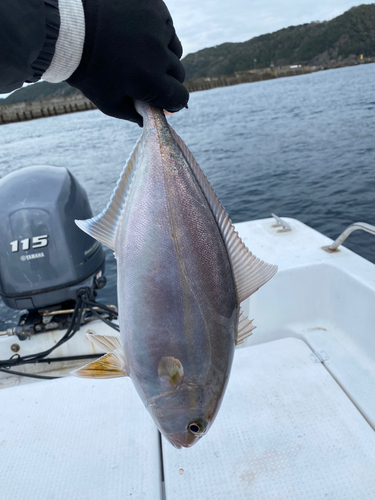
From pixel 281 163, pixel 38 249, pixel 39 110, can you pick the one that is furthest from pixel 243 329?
pixel 39 110

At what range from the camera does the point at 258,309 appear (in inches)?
122

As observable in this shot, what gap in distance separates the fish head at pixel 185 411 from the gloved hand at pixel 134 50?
102 centimetres

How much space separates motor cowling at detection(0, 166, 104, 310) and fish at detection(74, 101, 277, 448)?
184 cm

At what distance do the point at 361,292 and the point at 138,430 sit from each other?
5.93 ft

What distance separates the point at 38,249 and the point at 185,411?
2.23 m

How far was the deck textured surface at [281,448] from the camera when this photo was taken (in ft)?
5.24

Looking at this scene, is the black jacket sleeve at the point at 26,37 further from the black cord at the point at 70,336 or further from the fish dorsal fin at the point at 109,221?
the black cord at the point at 70,336

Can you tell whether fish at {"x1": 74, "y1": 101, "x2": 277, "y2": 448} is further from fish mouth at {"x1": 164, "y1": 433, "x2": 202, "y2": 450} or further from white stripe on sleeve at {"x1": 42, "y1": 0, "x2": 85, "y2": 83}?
white stripe on sleeve at {"x1": 42, "y1": 0, "x2": 85, "y2": 83}

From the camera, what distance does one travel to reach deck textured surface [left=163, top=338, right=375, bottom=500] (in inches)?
62.8

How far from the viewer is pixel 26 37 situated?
4.02ft

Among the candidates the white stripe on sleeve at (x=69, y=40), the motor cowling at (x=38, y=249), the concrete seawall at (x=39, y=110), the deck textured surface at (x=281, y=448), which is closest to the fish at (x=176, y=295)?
the white stripe on sleeve at (x=69, y=40)

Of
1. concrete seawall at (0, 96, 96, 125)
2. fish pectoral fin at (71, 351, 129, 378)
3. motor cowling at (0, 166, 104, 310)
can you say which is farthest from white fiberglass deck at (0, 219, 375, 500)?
concrete seawall at (0, 96, 96, 125)

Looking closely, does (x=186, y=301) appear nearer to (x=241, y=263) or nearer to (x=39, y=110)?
(x=241, y=263)

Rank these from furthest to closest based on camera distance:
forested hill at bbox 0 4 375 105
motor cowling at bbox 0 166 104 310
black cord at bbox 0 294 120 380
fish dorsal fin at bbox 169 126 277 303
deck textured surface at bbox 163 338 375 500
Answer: forested hill at bbox 0 4 375 105 → motor cowling at bbox 0 166 104 310 → black cord at bbox 0 294 120 380 → deck textured surface at bbox 163 338 375 500 → fish dorsal fin at bbox 169 126 277 303
